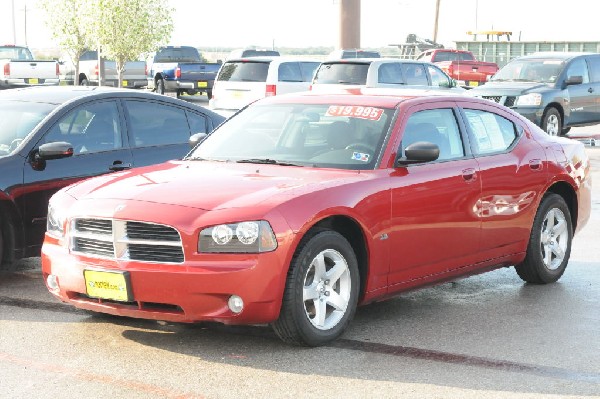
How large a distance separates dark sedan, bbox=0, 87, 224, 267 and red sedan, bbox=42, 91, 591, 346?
1.29m

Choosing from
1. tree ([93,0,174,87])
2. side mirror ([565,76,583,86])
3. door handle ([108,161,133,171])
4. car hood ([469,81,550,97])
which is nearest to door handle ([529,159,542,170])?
door handle ([108,161,133,171])

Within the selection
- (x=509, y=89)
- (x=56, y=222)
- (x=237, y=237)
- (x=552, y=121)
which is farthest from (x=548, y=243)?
(x=552, y=121)

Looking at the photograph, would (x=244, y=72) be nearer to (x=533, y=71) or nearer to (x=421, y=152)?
(x=533, y=71)

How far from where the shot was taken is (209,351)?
6648 mm

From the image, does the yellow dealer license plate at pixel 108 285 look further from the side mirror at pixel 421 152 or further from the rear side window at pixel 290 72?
the rear side window at pixel 290 72

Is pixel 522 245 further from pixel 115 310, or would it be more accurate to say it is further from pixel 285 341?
pixel 115 310

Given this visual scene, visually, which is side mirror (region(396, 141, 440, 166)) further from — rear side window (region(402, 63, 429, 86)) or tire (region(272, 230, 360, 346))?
rear side window (region(402, 63, 429, 86))

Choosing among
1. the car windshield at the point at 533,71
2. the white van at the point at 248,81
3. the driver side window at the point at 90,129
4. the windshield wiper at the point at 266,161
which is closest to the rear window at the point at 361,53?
the white van at the point at 248,81

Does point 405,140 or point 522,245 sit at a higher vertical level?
point 405,140

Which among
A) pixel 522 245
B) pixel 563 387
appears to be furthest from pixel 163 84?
pixel 563 387

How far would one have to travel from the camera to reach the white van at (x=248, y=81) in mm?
25875

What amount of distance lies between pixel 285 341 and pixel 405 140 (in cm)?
172

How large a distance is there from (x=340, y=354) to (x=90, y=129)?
3750 millimetres

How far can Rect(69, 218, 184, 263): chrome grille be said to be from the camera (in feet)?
21.2
